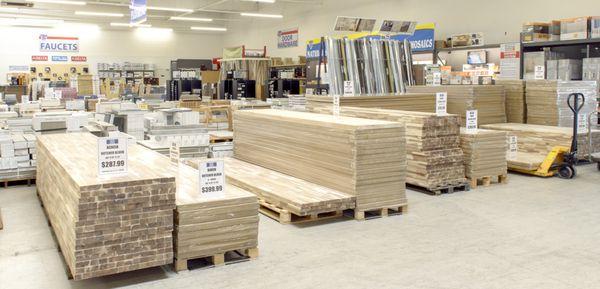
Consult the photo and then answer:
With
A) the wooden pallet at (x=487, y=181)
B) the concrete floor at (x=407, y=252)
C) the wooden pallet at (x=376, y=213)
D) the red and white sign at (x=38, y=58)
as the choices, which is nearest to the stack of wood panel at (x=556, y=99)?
the wooden pallet at (x=487, y=181)

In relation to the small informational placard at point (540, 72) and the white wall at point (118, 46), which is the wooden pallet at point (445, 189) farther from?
the white wall at point (118, 46)

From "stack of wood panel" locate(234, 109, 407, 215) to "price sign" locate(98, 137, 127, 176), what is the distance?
8.19 ft

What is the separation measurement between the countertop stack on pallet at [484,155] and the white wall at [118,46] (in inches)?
907

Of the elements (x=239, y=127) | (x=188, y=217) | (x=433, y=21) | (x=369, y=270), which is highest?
(x=433, y=21)

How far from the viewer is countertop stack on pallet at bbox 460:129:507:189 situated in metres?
7.83

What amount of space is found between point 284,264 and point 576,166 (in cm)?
691

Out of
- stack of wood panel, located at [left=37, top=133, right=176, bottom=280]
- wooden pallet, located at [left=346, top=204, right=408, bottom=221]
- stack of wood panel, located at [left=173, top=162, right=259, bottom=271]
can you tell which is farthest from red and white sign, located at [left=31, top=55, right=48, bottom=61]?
stack of wood panel, located at [left=173, top=162, right=259, bottom=271]

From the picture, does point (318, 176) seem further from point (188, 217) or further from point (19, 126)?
point (19, 126)

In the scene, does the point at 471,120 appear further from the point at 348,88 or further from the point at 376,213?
the point at 376,213

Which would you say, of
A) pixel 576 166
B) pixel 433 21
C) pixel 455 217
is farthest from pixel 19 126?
pixel 433 21

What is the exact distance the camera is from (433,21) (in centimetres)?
1605

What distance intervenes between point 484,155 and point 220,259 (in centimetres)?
468

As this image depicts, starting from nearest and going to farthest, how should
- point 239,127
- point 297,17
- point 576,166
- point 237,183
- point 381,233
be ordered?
1. point 381,233
2. point 237,183
3. point 239,127
4. point 576,166
5. point 297,17

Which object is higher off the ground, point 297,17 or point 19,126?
point 297,17
